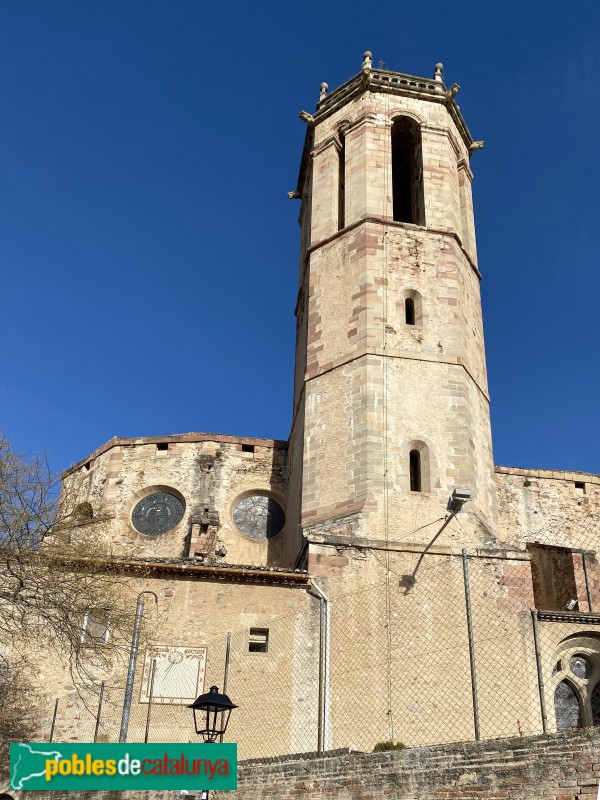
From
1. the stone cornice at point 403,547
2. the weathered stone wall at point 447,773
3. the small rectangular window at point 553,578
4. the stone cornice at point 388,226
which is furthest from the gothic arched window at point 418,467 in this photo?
the weathered stone wall at point 447,773

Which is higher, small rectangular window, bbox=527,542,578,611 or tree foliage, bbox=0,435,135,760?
small rectangular window, bbox=527,542,578,611

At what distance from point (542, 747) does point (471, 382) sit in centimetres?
1216

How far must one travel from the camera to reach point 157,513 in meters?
23.0

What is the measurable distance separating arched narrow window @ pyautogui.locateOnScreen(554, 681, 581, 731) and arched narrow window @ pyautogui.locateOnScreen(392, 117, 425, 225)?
468 inches

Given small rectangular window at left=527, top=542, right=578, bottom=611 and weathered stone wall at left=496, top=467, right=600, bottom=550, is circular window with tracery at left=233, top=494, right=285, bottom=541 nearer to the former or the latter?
weathered stone wall at left=496, top=467, right=600, bottom=550

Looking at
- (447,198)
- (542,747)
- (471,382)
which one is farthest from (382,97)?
(542,747)

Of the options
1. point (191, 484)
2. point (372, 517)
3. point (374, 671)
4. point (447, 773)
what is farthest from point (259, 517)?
point (447, 773)

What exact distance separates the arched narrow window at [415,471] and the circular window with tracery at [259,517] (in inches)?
227

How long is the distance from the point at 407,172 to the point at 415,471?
37.1 feet

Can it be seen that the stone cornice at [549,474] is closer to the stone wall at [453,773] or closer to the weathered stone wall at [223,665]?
the weathered stone wall at [223,665]

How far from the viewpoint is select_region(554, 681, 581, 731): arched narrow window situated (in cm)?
1655

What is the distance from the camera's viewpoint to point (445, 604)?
1566 cm

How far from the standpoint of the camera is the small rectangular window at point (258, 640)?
1543cm

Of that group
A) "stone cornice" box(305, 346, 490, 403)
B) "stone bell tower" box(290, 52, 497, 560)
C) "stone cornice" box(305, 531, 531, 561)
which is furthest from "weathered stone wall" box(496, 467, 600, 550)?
"stone cornice" box(305, 531, 531, 561)
